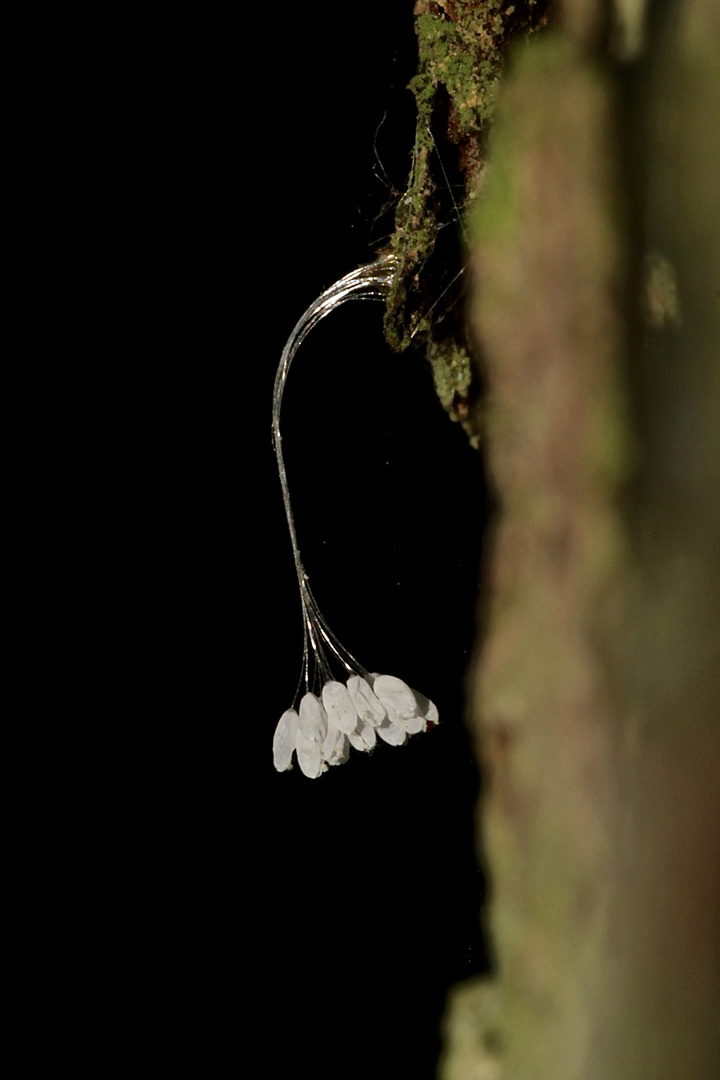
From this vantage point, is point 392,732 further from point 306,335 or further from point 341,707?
point 306,335

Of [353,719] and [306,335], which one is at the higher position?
[306,335]

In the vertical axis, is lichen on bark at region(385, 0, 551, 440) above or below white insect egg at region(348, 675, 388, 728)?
above

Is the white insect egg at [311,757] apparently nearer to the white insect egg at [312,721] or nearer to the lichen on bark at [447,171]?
the white insect egg at [312,721]

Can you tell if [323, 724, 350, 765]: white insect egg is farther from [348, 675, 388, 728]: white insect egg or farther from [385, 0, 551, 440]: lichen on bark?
[385, 0, 551, 440]: lichen on bark

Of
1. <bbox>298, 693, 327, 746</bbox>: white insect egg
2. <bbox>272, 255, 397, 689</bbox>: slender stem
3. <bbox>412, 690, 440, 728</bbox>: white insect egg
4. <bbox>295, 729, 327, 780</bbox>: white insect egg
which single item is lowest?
<bbox>295, 729, 327, 780</bbox>: white insect egg

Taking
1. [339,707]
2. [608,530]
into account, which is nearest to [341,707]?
[339,707]

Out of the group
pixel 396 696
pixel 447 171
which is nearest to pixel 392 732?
pixel 396 696

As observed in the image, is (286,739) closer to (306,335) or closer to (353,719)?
(353,719)

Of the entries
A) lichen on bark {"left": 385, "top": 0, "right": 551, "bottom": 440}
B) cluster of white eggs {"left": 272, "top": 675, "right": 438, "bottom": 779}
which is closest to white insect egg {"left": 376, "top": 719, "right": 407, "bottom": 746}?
cluster of white eggs {"left": 272, "top": 675, "right": 438, "bottom": 779}
